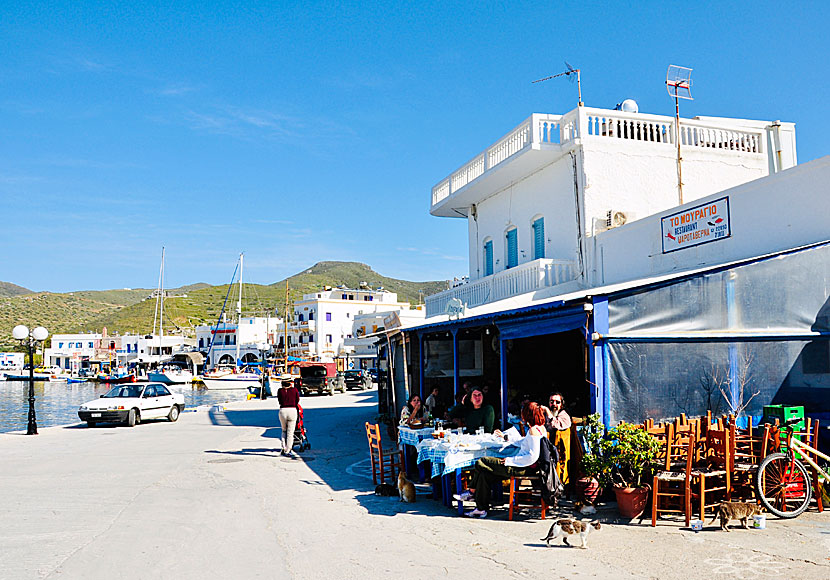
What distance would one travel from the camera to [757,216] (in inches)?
490

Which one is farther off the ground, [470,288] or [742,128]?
[742,128]

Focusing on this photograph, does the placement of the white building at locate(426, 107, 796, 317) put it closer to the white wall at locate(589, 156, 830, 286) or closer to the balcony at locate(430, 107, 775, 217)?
the balcony at locate(430, 107, 775, 217)

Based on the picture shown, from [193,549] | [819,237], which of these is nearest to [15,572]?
[193,549]

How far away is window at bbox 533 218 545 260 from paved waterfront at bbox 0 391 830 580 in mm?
8799

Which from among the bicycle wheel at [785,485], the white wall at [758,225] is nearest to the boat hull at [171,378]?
the white wall at [758,225]

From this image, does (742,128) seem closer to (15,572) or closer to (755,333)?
(755,333)

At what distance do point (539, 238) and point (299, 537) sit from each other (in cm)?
1329

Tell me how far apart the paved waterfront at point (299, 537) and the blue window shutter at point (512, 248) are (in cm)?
975

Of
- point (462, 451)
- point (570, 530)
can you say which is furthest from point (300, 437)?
point (570, 530)

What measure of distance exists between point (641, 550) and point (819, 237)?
6.95 metres

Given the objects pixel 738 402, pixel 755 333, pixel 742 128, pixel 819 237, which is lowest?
pixel 738 402

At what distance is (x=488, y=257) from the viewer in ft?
75.4

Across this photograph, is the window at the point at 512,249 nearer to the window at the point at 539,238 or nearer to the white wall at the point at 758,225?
the window at the point at 539,238

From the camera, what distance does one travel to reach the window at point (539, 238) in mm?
19225
